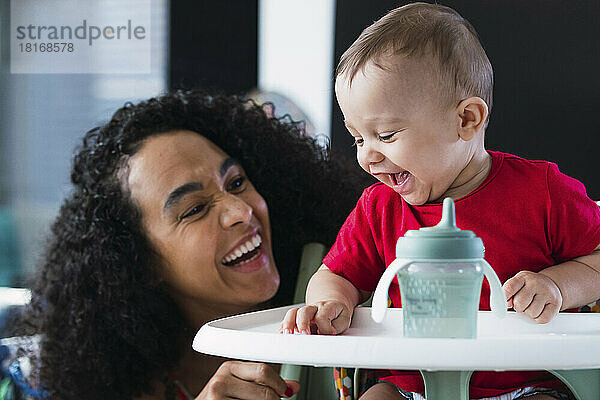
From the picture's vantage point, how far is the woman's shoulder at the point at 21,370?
1.80 m

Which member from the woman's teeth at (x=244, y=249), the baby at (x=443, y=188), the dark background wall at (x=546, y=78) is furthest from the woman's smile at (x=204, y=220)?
the dark background wall at (x=546, y=78)

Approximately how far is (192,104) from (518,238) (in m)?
0.91

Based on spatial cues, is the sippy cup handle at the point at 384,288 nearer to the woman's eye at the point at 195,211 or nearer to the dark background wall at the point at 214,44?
the woman's eye at the point at 195,211

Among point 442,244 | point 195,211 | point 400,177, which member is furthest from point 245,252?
point 442,244

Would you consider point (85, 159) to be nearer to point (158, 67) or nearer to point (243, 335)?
point (158, 67)

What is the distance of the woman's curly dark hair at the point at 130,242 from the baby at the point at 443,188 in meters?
0.59

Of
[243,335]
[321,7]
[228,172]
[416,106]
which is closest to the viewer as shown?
[243,335]

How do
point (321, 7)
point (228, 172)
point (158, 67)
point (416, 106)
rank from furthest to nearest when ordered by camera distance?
1. point (158, 67)
2. point (321, 7)
3. point (228, 172)
4. point (416, 106)

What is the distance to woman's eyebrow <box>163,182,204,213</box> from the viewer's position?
5.28 ft

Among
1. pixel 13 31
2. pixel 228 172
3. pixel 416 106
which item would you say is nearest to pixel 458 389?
pixel 416 106

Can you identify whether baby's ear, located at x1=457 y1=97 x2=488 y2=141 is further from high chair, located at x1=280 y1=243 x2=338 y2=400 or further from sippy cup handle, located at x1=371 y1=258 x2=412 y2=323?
high chair, located at x1=280 y1=243 x2=338 y2=400

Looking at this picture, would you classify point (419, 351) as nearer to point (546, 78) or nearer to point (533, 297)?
point (533, 297)

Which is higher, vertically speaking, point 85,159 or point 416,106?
point 416,106

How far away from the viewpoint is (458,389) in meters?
0.90
